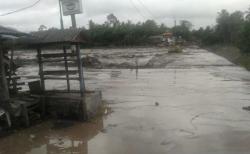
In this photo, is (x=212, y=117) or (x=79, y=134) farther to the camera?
(x=212, y=117)

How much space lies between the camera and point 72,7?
23.7m

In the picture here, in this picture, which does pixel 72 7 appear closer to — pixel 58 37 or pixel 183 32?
pixel 58 37

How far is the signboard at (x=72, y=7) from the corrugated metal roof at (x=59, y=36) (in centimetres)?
1249

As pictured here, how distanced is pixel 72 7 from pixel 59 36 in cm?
1334

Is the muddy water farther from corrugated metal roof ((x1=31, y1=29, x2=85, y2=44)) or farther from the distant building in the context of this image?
the distant building

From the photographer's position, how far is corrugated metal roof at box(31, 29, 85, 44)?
34.7 ft

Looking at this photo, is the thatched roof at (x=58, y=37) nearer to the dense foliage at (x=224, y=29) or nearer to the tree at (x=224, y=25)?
the dense foliage at (x=224, y=29)

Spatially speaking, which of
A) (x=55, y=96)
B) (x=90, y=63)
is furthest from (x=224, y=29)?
(x=55, y=96)

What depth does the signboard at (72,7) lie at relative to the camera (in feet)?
77.6

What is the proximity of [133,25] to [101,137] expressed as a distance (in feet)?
198

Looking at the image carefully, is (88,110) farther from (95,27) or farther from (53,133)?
(95,27)

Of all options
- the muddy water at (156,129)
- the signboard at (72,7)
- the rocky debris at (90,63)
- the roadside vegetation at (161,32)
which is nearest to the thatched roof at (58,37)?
the muddy water at (156,129)

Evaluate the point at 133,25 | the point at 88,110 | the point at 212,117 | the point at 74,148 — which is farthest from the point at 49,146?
the point at 133,25

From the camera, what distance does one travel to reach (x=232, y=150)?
26.9ft
